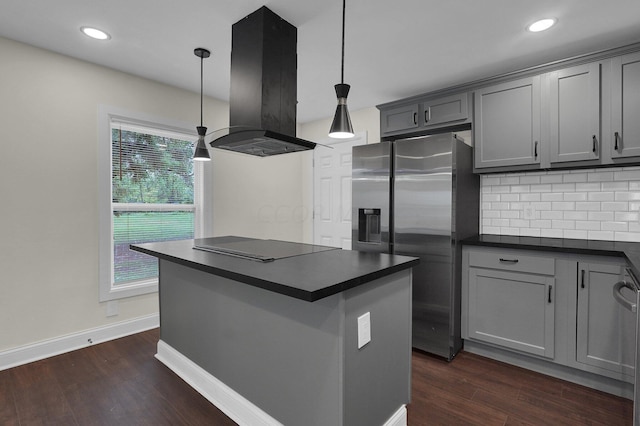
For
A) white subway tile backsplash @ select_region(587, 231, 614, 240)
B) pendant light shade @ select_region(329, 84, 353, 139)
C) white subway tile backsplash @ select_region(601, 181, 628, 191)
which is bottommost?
white subway tile backsplash @ select_region(587, 231, 614, 240)

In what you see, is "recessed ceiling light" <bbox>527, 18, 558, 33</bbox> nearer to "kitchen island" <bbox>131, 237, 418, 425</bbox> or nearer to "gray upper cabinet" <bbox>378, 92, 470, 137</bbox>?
"gray upper cabinet" <bbox>378, 92, 470, 137</bbox>

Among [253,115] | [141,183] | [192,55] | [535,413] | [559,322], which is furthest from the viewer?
[141,183]

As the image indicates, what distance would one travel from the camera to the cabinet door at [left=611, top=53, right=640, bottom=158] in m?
2.29

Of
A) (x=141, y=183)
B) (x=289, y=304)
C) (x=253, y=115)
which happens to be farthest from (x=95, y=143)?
(x=289, y=304)

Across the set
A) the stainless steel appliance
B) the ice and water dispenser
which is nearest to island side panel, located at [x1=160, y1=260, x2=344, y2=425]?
the stainless steel appliance

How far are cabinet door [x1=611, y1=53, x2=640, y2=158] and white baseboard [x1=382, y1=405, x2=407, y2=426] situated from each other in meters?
2.35

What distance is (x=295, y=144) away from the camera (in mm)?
2127

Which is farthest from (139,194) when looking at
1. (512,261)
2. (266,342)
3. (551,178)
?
(551,178)

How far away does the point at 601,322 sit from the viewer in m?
2.20

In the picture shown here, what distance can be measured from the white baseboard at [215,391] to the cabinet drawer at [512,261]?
1.99 m

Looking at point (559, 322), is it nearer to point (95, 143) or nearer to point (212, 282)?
point (212, 282)

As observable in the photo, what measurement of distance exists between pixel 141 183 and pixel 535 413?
373cm

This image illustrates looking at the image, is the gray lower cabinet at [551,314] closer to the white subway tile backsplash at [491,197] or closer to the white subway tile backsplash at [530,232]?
the white subway tile backsplash at [530,232]

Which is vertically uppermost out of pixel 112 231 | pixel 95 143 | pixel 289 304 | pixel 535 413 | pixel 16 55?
pixel 16 55
